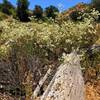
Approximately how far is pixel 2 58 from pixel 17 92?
1017mm

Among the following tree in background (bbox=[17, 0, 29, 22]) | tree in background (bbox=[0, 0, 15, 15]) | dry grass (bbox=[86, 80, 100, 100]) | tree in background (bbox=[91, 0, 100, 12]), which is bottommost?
dry grass (bbox=[86, 80, 100, 100])

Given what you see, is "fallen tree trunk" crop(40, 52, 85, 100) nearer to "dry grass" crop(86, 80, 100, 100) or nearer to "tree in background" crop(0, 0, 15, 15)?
"dry grass" crop(86, 80, 100, 100)

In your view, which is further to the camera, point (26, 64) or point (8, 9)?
point (8, 9)

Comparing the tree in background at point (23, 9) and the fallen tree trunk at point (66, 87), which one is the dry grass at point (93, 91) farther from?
the tree in background at point (23, 9)

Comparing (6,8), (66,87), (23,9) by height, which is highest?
(6,8)

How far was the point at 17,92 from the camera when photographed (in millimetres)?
9195

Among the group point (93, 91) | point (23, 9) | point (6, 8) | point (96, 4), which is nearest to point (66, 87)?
point (93, 91)

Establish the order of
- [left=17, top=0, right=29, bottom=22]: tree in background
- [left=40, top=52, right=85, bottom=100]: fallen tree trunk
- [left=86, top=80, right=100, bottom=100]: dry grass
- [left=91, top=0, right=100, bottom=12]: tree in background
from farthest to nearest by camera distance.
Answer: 1. [left=17, top=0, right=29, bottom=22]: tree in background
2. [left=91, top=0, right=100, bottom=12]: tree in background
3. [left=86, top=80, right=100, bottom=100]: dry grass
4. [left=40, top=52, right=85, bottom=100]: fallen tree trunk

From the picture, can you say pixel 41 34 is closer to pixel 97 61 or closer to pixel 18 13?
pixel 97 61

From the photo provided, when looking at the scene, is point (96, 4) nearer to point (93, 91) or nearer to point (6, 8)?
point (6, 8)

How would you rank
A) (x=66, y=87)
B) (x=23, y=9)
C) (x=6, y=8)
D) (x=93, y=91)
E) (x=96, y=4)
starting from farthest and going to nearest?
(x=6, y=8)
(x=23, y=9)
(x=96, y=4)
(x=93, y=91)
(x=66, y=87)

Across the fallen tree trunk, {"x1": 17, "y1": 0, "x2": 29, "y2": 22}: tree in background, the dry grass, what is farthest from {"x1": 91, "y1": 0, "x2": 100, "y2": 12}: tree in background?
the fallen tree trunk

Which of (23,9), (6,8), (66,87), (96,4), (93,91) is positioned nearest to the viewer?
(66,87)

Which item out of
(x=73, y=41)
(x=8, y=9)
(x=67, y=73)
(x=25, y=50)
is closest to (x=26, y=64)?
(x=25, y=50)
